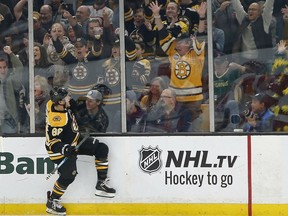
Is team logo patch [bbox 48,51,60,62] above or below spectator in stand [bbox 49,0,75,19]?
below

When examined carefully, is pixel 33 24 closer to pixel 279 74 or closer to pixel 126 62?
pixel 126 62

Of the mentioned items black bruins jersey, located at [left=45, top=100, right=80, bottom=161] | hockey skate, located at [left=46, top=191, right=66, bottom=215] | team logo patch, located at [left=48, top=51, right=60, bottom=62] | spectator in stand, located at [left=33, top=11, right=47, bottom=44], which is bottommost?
hockey skate, located at [left=46, top=191, right=66, bottom=215]

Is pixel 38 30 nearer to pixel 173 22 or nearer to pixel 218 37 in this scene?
pixel 173 22

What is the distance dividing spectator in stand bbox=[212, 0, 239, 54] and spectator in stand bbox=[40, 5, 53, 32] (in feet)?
A: 5.52

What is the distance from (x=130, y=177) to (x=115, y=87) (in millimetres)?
930

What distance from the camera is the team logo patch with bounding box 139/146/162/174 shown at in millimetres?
7977

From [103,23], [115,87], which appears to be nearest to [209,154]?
[115,87]

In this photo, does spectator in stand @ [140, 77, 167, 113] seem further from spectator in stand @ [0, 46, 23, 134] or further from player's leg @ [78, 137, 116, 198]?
spectator in stand @ [0, 46, 23, 134]

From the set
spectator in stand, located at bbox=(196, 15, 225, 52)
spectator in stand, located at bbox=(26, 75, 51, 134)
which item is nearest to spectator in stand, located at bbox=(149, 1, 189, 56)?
spectator in stand, located at bbox=(196, 15, 225, 52)

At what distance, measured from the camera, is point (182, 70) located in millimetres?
8016

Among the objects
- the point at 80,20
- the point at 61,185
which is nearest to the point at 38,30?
the point at 80,20

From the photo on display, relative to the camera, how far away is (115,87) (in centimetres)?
815

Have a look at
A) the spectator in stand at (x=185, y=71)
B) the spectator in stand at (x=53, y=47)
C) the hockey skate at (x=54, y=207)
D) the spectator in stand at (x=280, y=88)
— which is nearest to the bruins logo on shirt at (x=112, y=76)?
the spectator in stand at (x=53, y=47)

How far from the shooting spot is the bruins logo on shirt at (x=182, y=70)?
8008 mm
